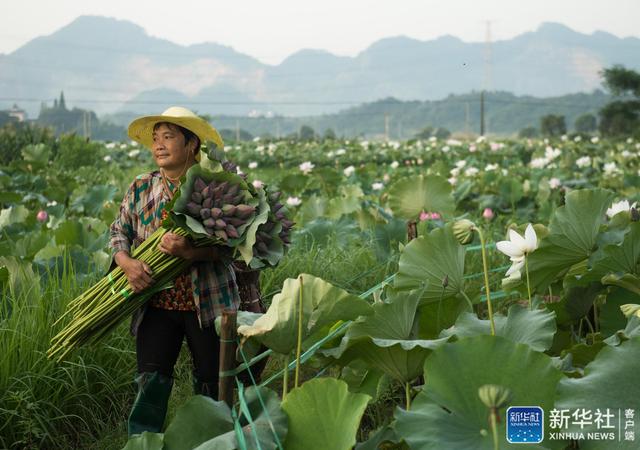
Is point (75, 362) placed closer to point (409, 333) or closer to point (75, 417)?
point (75, 417)

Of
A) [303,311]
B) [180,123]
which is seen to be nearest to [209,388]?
[180,123]

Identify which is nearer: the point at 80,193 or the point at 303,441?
the point at 303,441

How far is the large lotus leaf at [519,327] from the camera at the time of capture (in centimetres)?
155

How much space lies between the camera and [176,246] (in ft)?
6.18

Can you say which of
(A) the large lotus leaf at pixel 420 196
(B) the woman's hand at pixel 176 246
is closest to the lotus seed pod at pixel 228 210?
(B) the woman's hand at pixel 176 246

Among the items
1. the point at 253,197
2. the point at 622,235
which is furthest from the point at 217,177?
the point at 622,235

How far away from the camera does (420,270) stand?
1.89m

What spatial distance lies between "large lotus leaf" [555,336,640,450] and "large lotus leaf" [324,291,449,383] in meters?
0.22

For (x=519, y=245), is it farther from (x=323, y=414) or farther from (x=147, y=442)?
(x=147, y=442)

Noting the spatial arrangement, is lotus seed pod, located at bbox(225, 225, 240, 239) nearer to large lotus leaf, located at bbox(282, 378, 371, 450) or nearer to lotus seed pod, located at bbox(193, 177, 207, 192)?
lotus seed pod, located at bbox(193, 177, 207, 192)

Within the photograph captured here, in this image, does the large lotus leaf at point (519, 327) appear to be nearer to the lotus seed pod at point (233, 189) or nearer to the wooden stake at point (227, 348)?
the wooden stake at point (227, 348)

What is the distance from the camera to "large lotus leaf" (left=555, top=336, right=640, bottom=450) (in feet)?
4.07

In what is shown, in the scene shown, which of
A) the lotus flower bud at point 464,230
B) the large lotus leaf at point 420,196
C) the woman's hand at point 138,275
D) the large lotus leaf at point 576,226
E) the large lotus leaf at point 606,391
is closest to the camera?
the large lotus leaf at point 606,391

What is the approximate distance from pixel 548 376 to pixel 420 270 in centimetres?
62
